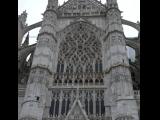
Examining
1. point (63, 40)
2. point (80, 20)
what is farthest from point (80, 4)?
point (63, 40)

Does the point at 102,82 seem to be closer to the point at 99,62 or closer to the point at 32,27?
the point at 99,62

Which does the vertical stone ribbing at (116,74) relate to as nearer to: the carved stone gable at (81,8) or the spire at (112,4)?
the spire at (112,4)

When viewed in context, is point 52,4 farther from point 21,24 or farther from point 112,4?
point 112,4

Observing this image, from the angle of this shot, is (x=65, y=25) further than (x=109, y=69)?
Yes

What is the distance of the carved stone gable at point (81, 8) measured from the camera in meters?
20.1

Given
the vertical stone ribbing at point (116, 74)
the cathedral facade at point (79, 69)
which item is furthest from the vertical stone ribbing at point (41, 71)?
the vertical stone ribbing at point (116, 74)

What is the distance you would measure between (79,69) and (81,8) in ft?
21.6

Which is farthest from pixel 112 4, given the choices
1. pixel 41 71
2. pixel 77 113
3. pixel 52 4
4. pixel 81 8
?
pixel 77 113

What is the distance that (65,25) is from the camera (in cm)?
1923

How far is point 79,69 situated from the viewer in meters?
16.3

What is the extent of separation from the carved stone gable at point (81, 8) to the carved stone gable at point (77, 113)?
885cm

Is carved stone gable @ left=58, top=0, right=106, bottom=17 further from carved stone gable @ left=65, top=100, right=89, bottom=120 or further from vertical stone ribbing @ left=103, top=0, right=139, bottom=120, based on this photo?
carved stone gable @ left=65, top=100, right=89, bottom=120
